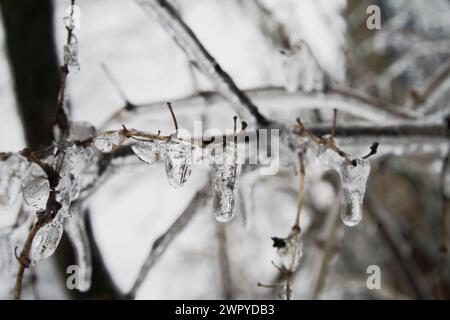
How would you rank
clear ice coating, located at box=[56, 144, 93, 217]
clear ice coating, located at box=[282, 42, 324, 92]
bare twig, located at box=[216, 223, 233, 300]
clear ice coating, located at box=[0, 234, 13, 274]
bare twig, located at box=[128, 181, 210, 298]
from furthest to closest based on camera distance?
bare twig, located at box=[216, 223, 233, 300], clear ice coating, located at box=[282, 42, 324, 92], bare twig, located at box=[128, 181, 210, 298], clear ice coating, located at box=[0, 234, 13, 274], clear ice coating, located at box=[56, 144, 93, 217]

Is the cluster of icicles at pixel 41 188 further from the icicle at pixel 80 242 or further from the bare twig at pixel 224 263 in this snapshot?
the bare twig at pixel 224 263

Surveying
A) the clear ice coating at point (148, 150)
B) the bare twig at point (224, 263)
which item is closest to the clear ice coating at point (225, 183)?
the clear ice coating at point (148, 150)

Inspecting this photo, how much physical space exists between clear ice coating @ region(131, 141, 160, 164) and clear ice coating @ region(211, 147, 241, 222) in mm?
143

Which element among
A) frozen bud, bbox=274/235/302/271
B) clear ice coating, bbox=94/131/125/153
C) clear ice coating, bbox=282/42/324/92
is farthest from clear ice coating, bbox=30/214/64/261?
clear ice coating, bbox=282/42/324/92

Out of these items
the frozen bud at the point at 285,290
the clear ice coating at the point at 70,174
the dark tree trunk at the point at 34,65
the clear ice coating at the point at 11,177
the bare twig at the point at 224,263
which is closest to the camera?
the clear ice coating at the point at 11,177

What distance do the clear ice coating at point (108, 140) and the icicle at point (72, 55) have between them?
0.69ft

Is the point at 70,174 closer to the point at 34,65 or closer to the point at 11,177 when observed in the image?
the point at 11,177

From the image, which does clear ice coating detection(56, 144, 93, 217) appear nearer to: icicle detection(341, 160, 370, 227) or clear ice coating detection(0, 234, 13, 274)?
clear ice coating detection(0, 234, 13, 274)

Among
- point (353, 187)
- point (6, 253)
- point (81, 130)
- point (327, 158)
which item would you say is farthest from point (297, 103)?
point (6, 253)

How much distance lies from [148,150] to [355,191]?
0.54 m

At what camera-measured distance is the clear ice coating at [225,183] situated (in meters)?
0.99

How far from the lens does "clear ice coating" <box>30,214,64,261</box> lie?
92cm
